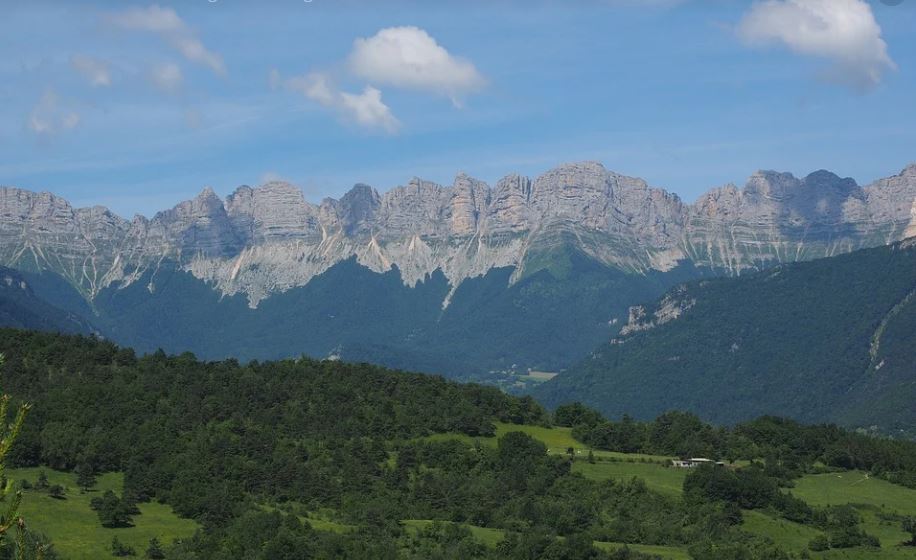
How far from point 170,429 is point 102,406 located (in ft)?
36.4

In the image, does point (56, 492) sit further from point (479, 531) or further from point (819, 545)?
point (819, 545)

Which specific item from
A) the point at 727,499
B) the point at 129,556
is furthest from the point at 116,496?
the point at 727,499

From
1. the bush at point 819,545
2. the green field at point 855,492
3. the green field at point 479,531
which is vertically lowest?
the bush at point 819,545

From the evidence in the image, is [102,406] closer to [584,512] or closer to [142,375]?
[142,375]

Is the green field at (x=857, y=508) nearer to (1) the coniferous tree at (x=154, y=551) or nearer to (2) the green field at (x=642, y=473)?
(2) the green field at (x=642, y=473)

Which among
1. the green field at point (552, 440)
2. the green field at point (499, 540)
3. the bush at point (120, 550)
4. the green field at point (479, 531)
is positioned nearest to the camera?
the bush at point (120, 550)

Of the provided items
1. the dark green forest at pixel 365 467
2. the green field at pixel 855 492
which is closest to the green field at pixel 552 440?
the dark green forest at pixel 365 467

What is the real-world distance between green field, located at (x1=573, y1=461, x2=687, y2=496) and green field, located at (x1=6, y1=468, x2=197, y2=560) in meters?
57.9

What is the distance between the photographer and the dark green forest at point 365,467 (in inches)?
5187

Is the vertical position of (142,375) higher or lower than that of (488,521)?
higher

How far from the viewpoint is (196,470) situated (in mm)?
151000

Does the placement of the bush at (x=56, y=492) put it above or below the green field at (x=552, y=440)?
below

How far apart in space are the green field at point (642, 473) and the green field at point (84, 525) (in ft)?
190

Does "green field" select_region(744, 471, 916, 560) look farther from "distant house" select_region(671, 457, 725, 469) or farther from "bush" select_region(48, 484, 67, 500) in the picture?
"bush" select_region(48, 484, 67, 500)
